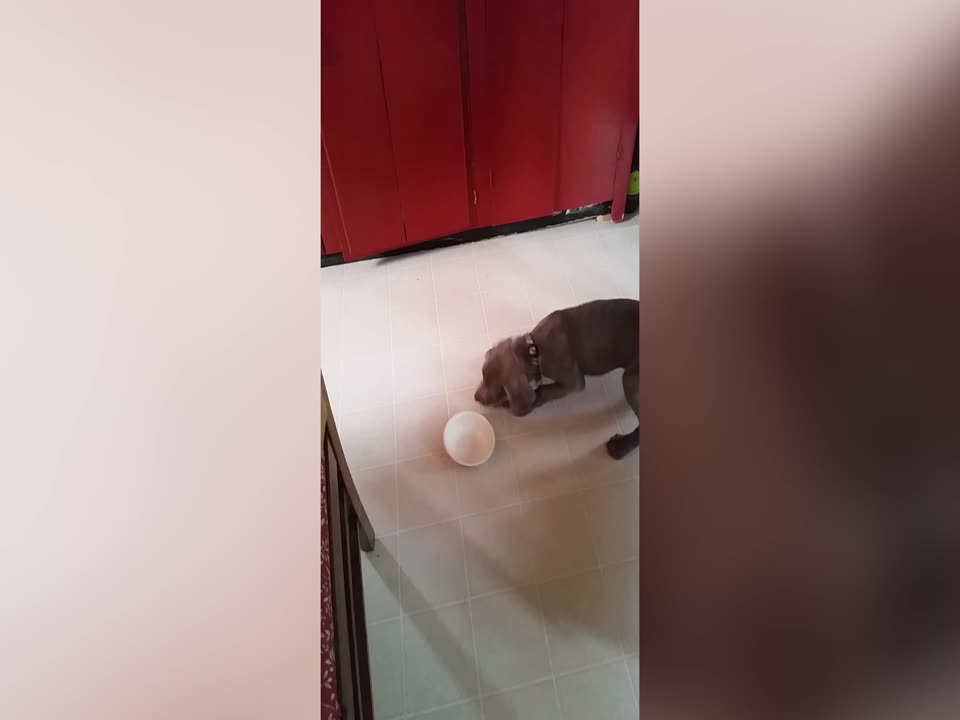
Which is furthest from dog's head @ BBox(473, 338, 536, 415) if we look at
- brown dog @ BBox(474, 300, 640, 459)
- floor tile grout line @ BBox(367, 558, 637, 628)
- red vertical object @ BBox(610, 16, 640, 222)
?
red vertical object @ BBox(610, 16, 640, 222)

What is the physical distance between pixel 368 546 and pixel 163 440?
103cm

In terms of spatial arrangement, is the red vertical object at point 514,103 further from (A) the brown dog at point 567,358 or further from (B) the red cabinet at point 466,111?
(A) the brown dog at point 567,358

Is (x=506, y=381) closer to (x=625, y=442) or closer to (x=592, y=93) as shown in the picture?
(x=625, y=442)

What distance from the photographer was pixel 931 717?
0.73 ft

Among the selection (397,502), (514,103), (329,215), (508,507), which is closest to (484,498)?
(508,507)

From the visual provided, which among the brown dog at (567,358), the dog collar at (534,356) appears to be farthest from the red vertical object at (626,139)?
the dog collar at (534,356)

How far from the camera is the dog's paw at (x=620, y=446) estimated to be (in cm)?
134

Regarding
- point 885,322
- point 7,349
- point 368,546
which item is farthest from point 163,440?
point 368,546

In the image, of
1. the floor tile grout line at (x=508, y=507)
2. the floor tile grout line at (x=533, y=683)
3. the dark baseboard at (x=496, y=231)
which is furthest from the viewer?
the dark baseboard at (x=496, y=231)

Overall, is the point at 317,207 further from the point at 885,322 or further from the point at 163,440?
the point at 885,322

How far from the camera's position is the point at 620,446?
4.41 feet

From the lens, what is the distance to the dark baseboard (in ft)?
5.83

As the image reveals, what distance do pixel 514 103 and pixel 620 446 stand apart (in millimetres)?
813

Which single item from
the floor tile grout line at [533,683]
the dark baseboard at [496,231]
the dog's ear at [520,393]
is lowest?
the floor tile grout line at [533,683]
